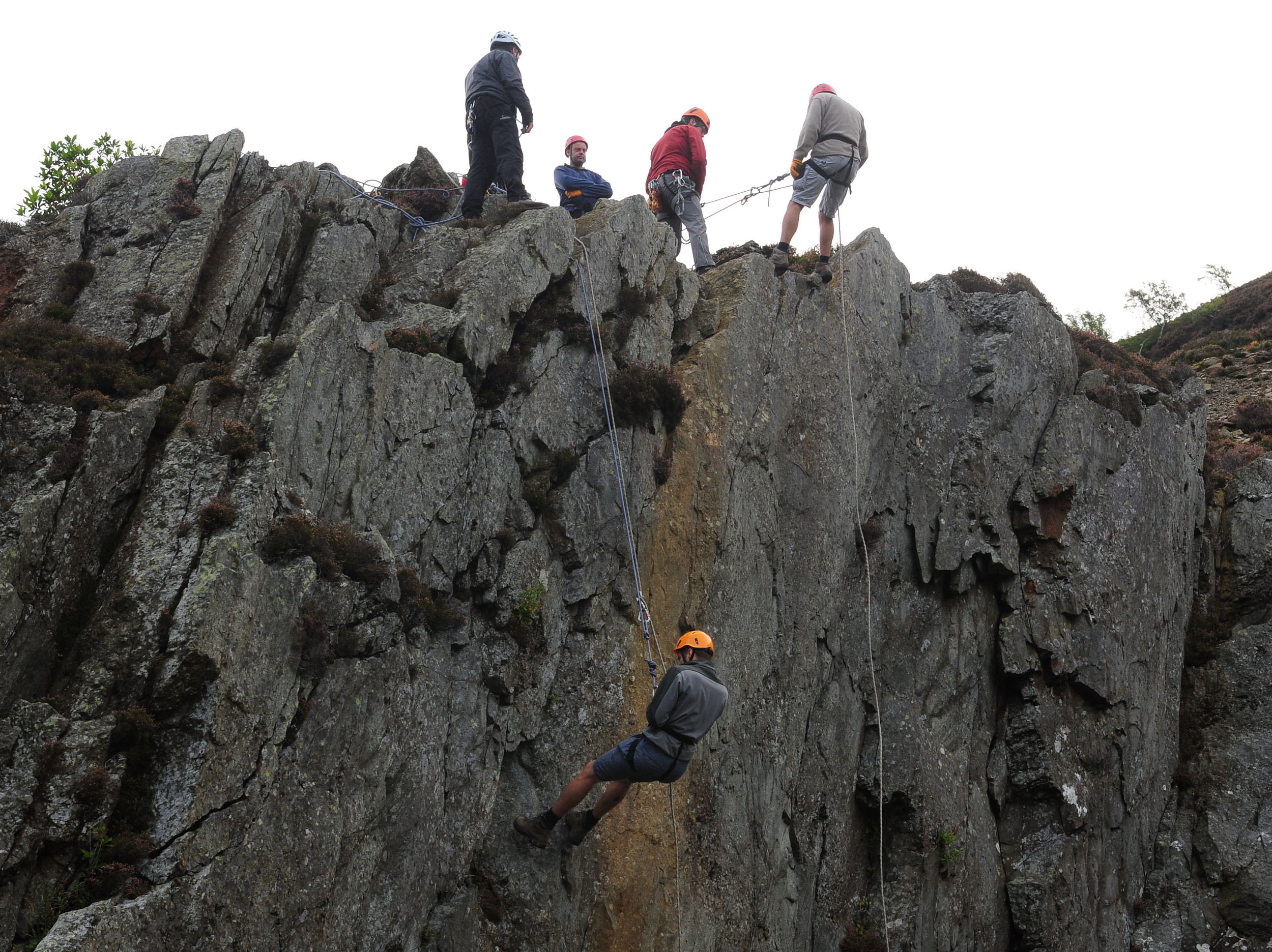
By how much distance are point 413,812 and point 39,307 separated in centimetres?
917

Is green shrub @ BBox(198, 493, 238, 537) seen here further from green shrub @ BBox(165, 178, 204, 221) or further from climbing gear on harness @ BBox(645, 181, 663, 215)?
climbing gear on harness @ BBox(645, 181, 663, 215)

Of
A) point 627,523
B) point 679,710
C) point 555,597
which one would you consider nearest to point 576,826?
point 679,710

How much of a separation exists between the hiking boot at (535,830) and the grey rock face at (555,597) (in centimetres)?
27

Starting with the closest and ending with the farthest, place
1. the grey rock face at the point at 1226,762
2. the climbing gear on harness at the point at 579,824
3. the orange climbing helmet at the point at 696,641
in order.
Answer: the orange climbing helmet at the point at 696,641 < the climbing gear on harness at the point at 579,824 < the grey rock face at the point at 1226,762

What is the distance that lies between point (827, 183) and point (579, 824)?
13.7 metres

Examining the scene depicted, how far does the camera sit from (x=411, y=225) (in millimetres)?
17906

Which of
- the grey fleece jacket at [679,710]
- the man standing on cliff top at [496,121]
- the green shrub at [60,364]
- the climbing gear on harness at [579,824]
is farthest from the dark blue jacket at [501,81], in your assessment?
the climbing gear on harness at [579,824]

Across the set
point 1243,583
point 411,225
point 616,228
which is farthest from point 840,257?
point 1243,583

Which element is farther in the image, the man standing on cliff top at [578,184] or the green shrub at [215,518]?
the man standing on cliff top at [578,184]

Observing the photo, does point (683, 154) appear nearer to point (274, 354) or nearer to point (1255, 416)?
point (274, 354)

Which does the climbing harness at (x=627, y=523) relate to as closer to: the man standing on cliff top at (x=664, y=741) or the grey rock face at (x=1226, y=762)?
the man standing on cliff top at (x=664, y=741)

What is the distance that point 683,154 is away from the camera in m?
21.6

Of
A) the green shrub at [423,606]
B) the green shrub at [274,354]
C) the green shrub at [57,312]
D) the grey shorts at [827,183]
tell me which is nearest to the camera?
the green shrub at [274,354]

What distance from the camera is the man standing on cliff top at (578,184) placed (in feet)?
66.3
